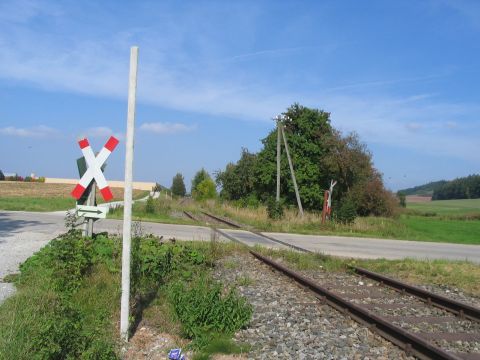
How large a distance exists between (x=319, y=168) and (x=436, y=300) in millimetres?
32487

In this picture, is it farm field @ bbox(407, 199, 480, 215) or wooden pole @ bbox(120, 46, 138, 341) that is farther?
farm field @ bbox(407, 199, 480, 215)

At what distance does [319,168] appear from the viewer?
4144 centimetres

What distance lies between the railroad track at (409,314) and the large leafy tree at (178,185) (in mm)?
96615

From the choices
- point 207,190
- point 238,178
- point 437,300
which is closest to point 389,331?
point 437,300

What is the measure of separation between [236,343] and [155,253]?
4.14m

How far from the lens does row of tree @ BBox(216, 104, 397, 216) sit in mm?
38469

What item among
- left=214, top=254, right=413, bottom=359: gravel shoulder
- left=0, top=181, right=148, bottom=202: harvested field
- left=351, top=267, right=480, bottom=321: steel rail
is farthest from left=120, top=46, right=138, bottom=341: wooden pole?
left=0, top=181, right=148, bottom=202: harvested field

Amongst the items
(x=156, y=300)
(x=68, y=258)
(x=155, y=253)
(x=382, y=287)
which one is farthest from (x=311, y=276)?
(x=68, y=258)

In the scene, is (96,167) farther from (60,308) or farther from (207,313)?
(207,313)

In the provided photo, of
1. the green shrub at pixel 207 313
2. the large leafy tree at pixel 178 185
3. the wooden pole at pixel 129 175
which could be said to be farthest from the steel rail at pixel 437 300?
the large leafy tree at pixel 178 185

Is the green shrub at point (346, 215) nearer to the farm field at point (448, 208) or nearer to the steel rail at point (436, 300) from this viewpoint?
the steel rail at point (436, 300)

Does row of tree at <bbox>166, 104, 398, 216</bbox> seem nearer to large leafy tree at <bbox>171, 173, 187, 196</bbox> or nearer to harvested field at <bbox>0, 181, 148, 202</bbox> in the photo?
harvested field at <bbox>0, 181, 148, 202</bbox>

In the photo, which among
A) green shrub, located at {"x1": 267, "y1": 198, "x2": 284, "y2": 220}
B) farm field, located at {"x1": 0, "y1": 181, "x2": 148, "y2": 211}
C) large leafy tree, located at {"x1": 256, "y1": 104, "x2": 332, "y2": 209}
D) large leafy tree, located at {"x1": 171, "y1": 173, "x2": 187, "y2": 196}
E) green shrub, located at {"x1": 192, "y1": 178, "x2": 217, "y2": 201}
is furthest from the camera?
large leafy tree, located at {"x1": 171, "y1": 173, "x2": 187, "y2": 196}

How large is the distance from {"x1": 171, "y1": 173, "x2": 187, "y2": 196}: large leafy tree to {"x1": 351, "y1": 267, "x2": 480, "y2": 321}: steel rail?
9693cm
